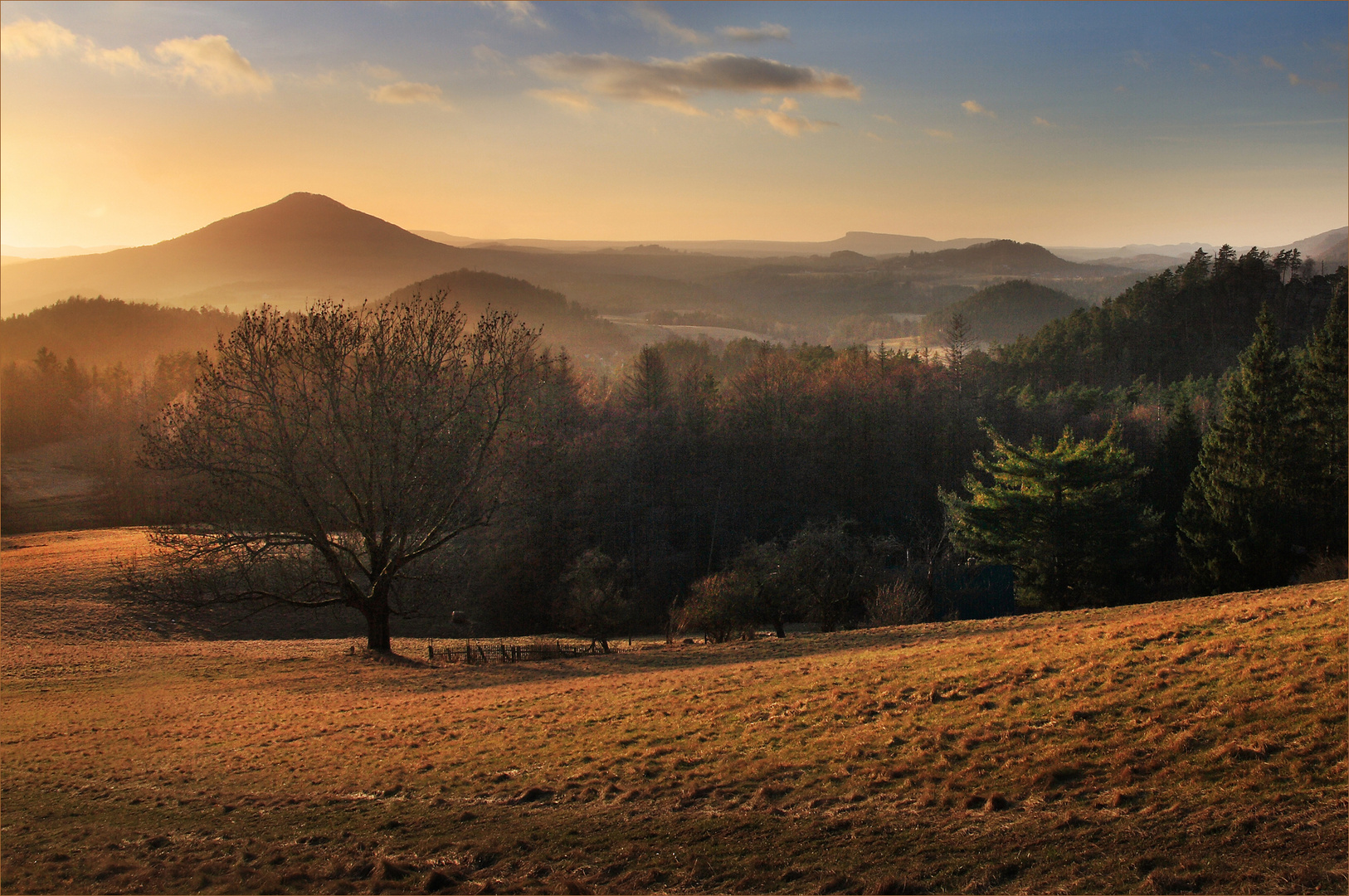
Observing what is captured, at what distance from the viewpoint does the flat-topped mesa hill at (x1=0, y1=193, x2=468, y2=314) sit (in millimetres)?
156250

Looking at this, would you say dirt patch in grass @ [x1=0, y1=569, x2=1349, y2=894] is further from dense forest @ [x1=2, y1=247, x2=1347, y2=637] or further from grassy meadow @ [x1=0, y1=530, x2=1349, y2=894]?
dense forest @ [x1=2, y1=247, x2=1347, y2=637]

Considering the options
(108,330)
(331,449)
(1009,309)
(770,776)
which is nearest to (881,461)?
(331,449)

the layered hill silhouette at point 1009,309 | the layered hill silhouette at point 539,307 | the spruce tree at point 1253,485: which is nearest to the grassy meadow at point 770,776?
the spruce tree at point 1253,485

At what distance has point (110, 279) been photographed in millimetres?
163125

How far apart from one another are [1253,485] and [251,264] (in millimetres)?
174567

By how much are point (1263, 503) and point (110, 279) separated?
19551cm

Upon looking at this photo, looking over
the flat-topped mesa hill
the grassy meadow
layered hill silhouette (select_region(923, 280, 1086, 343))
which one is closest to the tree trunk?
the grassy meadow

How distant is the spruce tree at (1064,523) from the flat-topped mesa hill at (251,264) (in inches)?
5651

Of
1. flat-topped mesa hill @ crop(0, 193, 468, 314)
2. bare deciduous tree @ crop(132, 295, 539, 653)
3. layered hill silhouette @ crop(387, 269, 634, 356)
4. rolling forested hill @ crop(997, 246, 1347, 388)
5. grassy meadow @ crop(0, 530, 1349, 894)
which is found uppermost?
flat-topped mesa hill @ crop(0, 193, 468, 314)

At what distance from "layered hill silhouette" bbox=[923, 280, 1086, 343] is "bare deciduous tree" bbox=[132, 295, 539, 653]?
511 feet

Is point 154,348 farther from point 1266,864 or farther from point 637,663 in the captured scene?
point 1266,864

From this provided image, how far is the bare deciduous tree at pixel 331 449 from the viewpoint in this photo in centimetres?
2395

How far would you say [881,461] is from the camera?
66.4m

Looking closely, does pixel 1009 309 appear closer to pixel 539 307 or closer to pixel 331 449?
pixel 539 307
